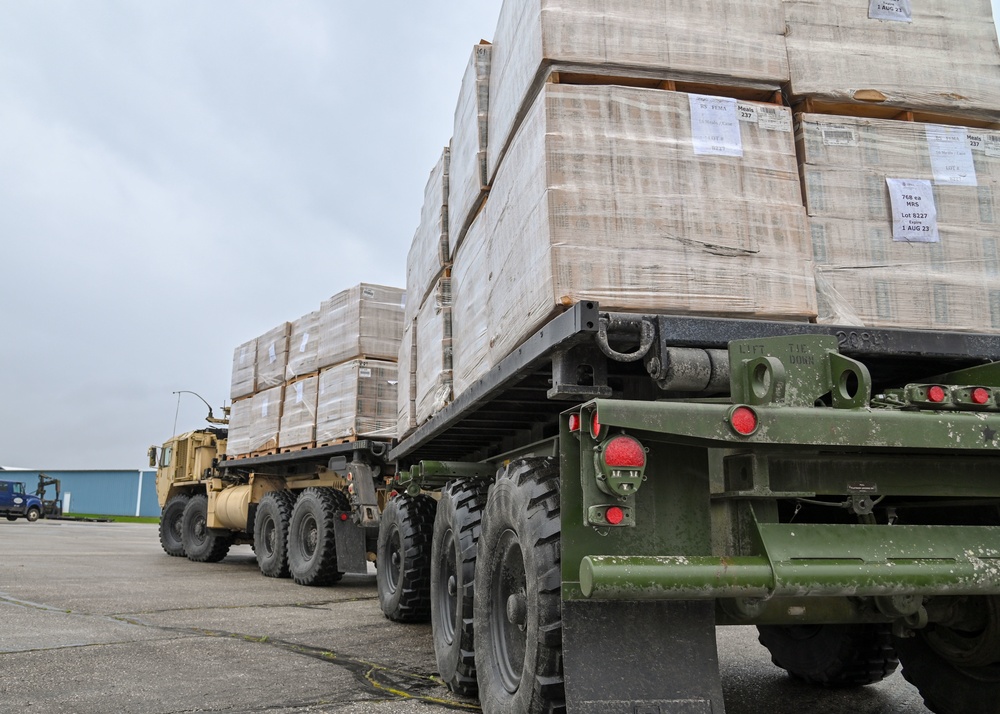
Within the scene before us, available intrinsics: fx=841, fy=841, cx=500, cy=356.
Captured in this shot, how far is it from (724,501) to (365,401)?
743 cm

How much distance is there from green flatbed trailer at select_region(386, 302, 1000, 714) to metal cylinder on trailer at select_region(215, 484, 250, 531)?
10.8 metres

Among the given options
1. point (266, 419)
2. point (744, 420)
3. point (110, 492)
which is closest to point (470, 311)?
point (744, 420)

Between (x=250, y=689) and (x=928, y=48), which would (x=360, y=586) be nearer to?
(x=250, y=689)

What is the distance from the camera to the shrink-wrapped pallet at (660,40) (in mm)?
3508

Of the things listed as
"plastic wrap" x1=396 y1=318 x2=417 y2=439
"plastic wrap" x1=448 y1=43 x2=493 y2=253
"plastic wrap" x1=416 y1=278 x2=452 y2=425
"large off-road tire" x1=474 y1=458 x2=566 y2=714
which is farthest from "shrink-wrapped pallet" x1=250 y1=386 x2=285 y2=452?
"large off-road tire" x1=474 y1=458 x2=566 y2=714

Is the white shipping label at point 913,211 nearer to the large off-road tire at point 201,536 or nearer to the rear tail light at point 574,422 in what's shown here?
the rear tail light at point 574,422

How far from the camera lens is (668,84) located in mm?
3559

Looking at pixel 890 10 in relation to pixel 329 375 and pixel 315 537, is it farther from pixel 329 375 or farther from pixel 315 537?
pixel 315 537

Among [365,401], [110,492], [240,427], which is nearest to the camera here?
[365,401]

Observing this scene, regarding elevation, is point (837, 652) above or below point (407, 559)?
below

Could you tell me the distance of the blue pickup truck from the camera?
37.6 m

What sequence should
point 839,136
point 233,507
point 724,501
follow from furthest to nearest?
point 233,507
point 839,136
point 724,501

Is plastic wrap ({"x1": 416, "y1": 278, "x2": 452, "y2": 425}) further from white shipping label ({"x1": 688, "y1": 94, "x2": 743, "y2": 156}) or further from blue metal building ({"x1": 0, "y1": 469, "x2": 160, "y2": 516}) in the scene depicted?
blue metal building ({"x1": 0, "y1": 469, "x2": 160, "y2": 516})

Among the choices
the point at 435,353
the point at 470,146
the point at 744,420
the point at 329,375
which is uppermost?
the point at 470,146
